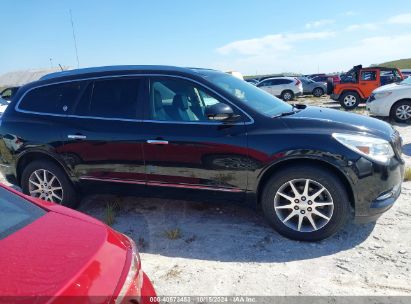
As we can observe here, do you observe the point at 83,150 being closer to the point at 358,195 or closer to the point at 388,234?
the point at 358,195

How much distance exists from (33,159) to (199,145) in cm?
227

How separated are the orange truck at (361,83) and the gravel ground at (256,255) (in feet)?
39.1

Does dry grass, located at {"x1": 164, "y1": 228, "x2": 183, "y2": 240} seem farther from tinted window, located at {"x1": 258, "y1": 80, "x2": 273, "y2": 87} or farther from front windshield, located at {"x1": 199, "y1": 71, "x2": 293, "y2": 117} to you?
tinted window, located at {"x1": 258, "y1": 80, "x2": 273, "y2": 87}

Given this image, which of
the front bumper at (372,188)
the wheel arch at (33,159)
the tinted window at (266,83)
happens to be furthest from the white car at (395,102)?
the tinted window at (266,83)

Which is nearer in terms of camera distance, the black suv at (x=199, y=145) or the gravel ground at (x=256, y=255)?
the gravel ground at (x=256, y=255)

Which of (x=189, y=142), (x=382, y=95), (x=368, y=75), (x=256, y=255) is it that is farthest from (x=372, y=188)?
(x=368, y=75)

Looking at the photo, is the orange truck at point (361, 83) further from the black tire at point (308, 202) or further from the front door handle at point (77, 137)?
the front door handle at point (77, 137)

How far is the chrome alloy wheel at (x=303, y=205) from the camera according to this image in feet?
12.2

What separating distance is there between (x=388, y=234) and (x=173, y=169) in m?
2.30

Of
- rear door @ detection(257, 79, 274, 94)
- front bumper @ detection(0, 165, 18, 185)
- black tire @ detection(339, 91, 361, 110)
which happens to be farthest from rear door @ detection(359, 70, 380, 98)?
front bumper @ detection(0, 165, 18, 185)

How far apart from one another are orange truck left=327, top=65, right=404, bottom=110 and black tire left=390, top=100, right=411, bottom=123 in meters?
4.83

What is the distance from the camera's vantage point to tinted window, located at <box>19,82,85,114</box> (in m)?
4.59

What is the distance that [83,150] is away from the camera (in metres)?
4.45

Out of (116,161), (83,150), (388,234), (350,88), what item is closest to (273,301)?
(388,234)
